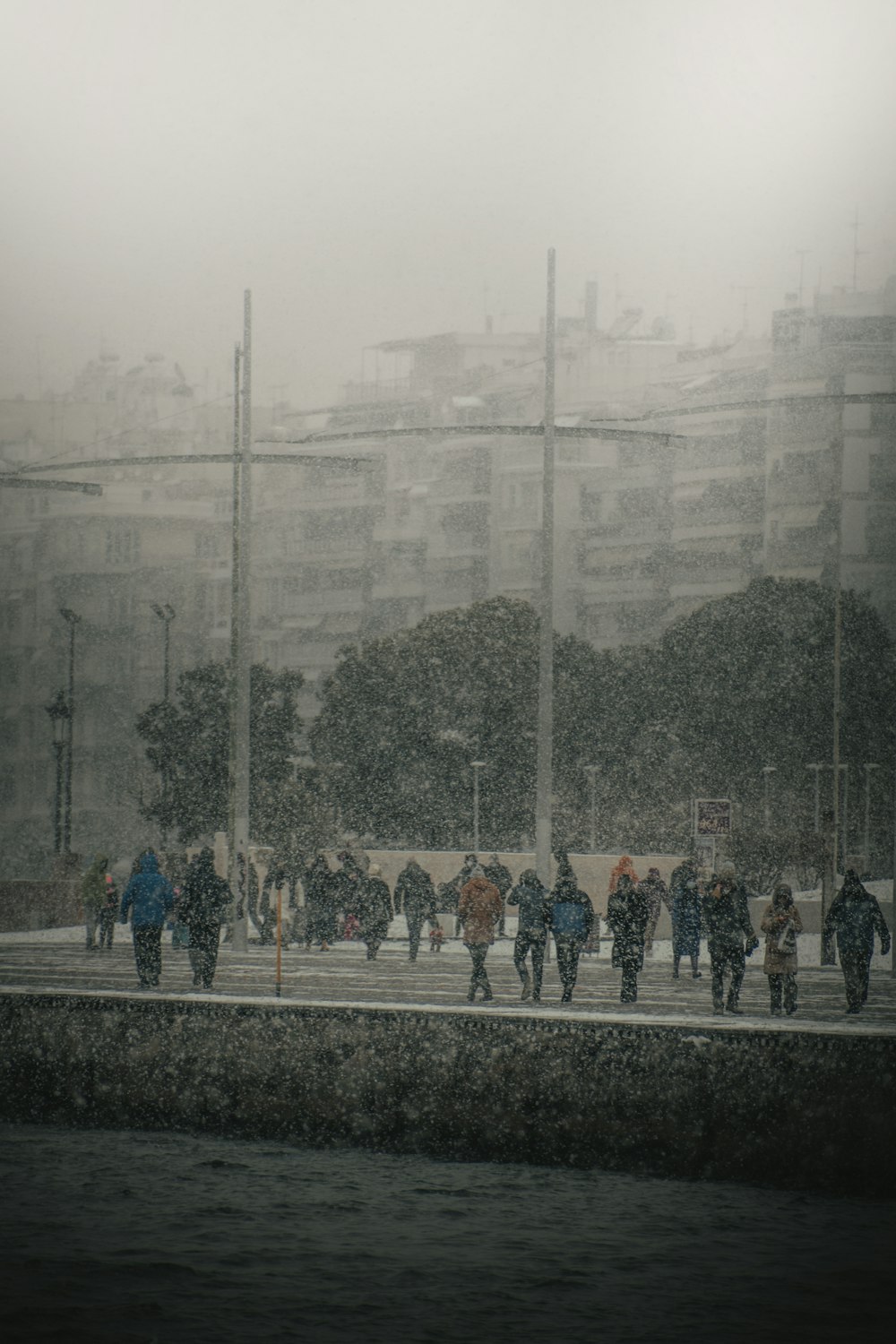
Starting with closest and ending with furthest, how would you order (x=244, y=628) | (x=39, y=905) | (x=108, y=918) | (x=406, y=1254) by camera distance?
(x=406, y=1254), (x=108, y=918), (x=244, y=628), (x=39, y=905)

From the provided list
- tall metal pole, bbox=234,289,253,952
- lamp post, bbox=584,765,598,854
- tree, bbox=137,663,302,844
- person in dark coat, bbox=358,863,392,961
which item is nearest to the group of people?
person in dark coat, bbox=358,863,392,961

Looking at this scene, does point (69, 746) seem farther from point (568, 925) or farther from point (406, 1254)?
point (406, 1254)

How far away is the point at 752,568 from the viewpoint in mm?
90875

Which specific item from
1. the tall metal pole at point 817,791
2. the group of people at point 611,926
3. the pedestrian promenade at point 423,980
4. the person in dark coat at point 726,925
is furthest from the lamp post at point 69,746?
the person in dark coat at point 726,925

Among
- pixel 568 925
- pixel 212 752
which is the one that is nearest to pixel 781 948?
pixel 568 925

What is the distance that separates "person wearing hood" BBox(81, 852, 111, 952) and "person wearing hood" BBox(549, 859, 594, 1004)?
11.4 meters

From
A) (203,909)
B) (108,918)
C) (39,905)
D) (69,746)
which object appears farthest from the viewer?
(69,746)

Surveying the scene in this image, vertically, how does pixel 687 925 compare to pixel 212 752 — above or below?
below

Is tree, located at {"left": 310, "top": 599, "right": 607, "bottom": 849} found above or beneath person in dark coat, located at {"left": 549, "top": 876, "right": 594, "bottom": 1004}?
above

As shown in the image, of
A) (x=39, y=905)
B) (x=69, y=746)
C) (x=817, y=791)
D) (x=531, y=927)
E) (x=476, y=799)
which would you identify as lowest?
(x=39, y=905)

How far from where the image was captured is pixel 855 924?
20.4m

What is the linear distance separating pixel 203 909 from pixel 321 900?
9.41 m

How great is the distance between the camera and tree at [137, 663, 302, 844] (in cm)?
6369

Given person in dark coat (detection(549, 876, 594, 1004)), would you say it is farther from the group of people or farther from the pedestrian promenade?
the pedestrian promenade
